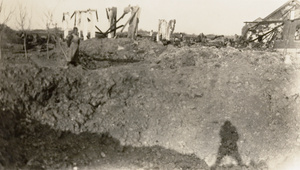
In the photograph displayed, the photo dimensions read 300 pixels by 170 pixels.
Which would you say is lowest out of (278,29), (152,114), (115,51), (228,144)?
(228,144)

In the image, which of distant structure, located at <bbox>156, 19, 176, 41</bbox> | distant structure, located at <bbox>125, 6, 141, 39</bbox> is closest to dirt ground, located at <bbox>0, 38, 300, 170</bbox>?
distant structure, located at <bbox>125, 6, 141, 39</bbox>

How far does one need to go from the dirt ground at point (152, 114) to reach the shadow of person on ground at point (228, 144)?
92 mm

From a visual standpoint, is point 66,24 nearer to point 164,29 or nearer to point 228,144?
point 164,29

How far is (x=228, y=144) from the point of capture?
7.25m

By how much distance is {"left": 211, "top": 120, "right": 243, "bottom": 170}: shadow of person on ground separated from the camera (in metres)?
6.99

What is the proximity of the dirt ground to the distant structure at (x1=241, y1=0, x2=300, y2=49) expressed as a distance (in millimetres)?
1455

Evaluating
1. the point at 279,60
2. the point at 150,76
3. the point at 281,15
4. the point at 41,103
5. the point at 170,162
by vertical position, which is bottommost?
the point at 170,162

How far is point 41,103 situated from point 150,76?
130 inches

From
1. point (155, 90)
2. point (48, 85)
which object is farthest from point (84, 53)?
point (155, 90)

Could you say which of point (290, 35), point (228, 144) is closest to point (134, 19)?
point (290, 35)

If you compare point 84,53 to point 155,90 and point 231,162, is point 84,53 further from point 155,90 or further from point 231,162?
point 231,162

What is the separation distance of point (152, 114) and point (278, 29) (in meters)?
8.99

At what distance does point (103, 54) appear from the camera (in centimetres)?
1263

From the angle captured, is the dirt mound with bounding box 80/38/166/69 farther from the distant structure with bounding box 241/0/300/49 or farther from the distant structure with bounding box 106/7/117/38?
the distant structure with bounding box 241/0/300/49
